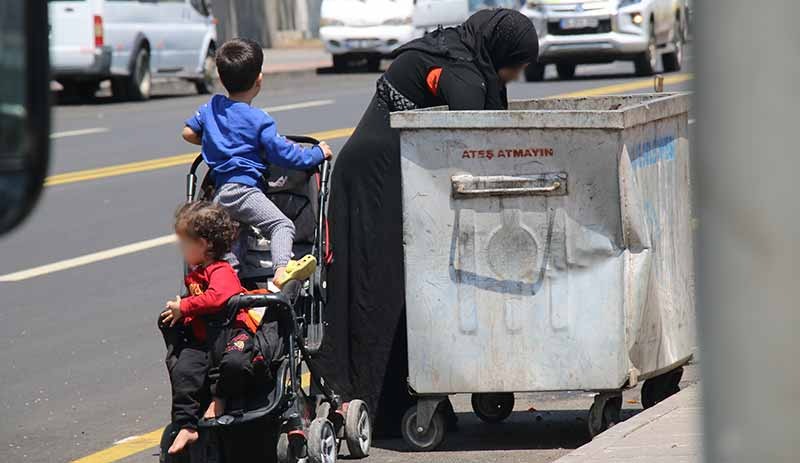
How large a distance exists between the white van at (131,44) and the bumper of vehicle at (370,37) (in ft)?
13.3

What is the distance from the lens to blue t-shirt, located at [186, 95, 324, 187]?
223 inches

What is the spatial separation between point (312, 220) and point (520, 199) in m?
0.76

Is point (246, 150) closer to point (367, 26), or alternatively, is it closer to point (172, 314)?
point (172, 314)

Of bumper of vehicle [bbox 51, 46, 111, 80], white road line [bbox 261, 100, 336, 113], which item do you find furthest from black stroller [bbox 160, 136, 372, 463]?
bumper of vehicle [bbox 51, 46, 111, 80]

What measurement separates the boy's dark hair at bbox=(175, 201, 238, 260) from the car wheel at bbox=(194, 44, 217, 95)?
2064cm

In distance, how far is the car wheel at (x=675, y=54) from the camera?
89.4ft

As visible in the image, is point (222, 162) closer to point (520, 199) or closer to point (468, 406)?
point (520, 199)

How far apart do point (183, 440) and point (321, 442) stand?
1.68 ft

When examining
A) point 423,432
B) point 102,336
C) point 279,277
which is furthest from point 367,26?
point 279,277

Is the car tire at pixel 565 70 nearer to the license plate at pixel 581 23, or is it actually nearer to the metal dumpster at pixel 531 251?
the license plate at pixel 581 23

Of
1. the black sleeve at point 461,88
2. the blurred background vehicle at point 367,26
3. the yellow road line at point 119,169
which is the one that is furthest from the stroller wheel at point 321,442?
the blurred background vehicle at point 367,26

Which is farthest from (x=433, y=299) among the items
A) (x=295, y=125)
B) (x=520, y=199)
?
(x=295, y=125)

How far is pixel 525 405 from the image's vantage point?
686 centimetres

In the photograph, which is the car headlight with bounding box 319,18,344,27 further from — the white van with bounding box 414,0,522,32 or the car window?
the car window
